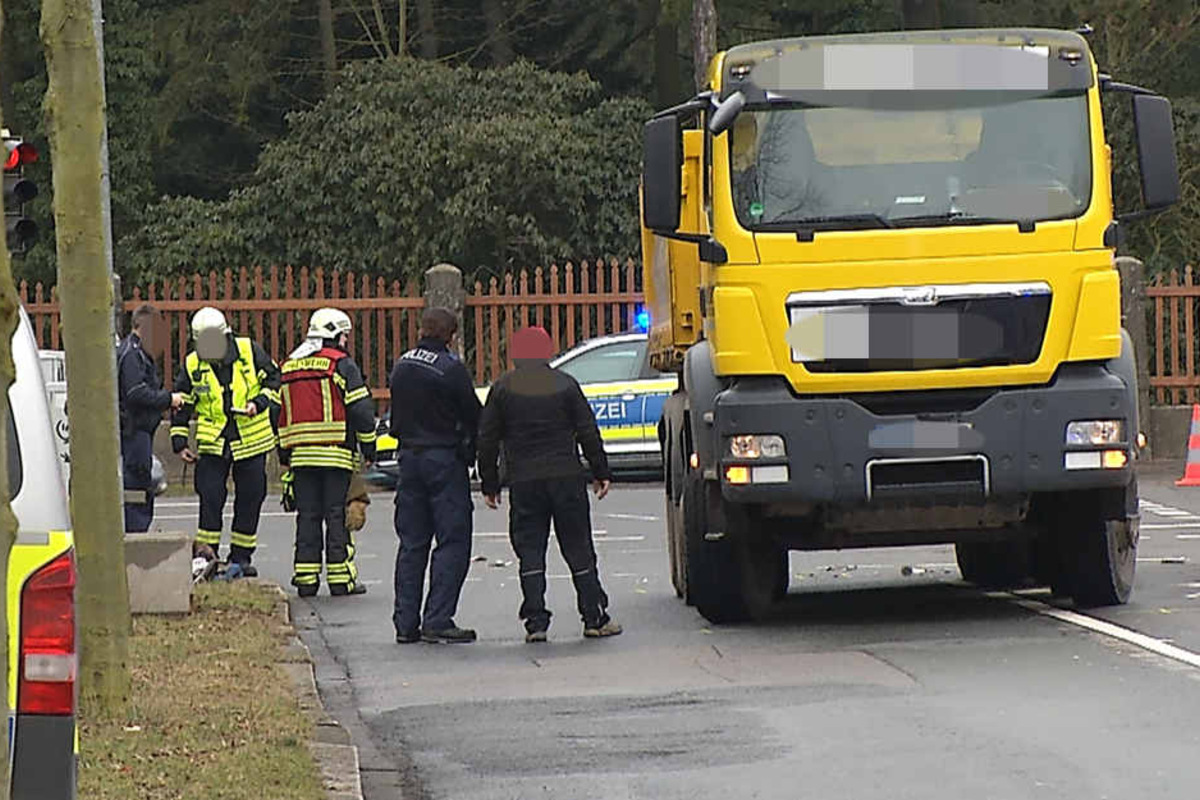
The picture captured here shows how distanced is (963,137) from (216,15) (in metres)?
28.0

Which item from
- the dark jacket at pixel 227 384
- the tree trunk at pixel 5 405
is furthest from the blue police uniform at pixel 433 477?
the tree trunk at pixel 5 405

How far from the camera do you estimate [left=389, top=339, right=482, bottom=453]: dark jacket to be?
43.8ft

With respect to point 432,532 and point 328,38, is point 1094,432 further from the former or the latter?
point 328,38

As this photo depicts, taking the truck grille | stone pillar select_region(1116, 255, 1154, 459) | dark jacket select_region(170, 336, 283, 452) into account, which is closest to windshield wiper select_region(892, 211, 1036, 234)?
the truck grille

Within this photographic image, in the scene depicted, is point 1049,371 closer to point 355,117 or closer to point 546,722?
point 546,722

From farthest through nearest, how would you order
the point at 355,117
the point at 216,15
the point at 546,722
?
1. the point at 216,15
2. the point at 355,117
3. the point at 546,722

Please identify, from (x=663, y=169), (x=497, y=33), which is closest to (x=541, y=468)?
(x=663, y=169)

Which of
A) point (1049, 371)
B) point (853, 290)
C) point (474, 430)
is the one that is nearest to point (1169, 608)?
point (1049, 371)

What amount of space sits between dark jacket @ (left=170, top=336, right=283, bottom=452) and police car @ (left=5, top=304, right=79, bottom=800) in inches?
394

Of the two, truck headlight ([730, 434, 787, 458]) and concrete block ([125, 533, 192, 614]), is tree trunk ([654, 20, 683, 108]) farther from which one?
truck headlight ([730, 434, 787, 458])

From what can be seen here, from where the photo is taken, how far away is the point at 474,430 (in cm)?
1343

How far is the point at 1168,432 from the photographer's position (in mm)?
26297

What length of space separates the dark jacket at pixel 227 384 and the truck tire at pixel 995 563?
13.9 feet

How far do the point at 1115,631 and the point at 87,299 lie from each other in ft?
16.5
